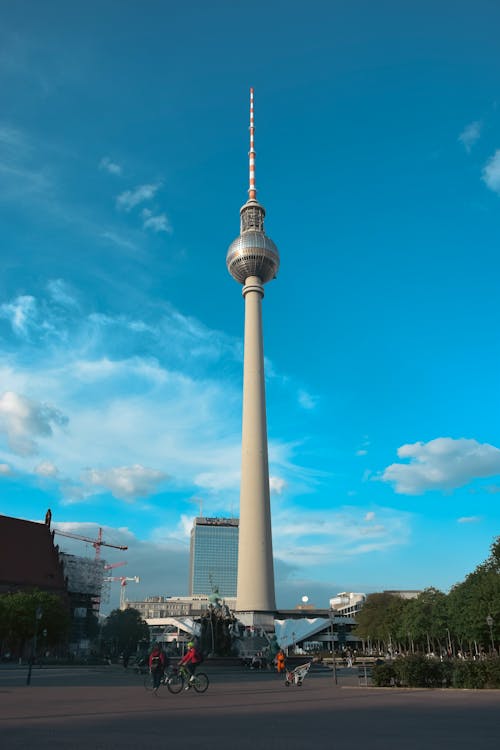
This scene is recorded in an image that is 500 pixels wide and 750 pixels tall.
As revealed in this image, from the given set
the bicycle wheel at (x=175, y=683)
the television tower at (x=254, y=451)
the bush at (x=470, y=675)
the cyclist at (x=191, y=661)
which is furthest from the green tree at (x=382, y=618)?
the cyclist at (x=191, y=661)

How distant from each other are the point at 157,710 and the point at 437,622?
67.8 metres

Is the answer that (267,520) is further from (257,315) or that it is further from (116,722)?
(116,722)

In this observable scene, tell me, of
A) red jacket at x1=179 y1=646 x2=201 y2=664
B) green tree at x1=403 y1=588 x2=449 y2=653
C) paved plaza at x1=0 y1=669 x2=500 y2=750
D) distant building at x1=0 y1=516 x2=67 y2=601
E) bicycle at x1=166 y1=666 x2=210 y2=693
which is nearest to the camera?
paved plaza at x1=0 y1=669 x2=500 y2=750

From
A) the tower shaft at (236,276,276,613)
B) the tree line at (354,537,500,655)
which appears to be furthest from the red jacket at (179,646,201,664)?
the tower shaft at (236,276,276,613)

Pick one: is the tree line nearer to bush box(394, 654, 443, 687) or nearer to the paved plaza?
bush box(394, 654, 443, 687)

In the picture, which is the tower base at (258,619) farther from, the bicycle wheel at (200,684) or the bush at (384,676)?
the bicycle wheel at (200,684)

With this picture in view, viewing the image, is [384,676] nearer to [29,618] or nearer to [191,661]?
[191,661]

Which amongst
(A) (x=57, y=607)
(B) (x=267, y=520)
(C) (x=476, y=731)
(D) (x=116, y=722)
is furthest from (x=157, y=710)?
(B) (x=267, y=520)

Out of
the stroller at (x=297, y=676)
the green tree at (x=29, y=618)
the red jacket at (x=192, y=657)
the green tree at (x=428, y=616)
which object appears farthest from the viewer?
the green tree at (x=428, y=616)

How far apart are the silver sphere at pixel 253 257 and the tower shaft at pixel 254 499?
1366 centimetres

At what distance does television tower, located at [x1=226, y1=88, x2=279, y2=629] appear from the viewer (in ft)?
286

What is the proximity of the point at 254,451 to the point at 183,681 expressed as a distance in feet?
226

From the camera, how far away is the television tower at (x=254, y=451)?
8719 cm

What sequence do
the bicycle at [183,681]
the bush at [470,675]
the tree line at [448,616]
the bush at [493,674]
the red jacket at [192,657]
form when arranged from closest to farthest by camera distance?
the red jacket at [192,657], the bicycle at [183,681], the bush at [493,674], the bush at [470,675], the tree line at [448,616]
